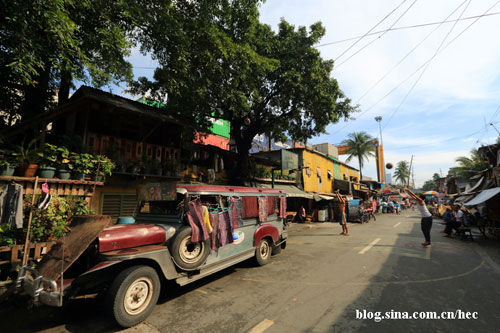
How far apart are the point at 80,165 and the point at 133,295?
5193 mm

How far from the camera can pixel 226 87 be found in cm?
1005

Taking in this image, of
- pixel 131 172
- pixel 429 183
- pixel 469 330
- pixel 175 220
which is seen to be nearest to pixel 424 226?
pixel 469 330

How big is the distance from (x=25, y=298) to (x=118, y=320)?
1.75 m

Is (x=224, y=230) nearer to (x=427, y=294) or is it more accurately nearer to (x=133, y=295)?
(x=133, y=295)

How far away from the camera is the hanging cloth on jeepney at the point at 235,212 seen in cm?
568

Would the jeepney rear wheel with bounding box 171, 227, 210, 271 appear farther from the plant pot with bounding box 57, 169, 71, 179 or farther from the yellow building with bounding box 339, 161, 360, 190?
the yellow building with bounding box 339, 161, 360, 190

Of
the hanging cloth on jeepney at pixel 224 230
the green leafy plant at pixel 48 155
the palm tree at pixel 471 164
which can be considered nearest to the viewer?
the hanging cloth on jeepney at pixel 224 230

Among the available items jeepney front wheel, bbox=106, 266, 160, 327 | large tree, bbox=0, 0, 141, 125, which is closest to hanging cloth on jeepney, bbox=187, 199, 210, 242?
jeepney front wheel, bbox=106, 266, 160, 327

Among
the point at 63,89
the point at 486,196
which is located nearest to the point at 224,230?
the point at 63,89

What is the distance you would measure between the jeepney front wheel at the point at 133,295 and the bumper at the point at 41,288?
67 cm

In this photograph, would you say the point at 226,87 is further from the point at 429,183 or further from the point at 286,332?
the point at 429,183

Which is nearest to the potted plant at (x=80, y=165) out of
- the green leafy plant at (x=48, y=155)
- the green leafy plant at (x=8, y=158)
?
the green leafy plant at (x=48, y=155)

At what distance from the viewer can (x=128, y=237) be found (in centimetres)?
402

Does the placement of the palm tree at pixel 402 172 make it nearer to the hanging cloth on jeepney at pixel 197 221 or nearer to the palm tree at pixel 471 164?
the palm tree at pixel 471 164
